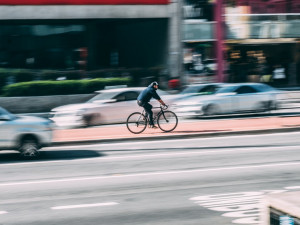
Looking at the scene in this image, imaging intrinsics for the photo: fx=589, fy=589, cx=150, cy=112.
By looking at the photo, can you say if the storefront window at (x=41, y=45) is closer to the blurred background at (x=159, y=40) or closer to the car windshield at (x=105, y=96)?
the blurred background at (x=159, y=40)

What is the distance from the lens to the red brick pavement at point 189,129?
17250mm

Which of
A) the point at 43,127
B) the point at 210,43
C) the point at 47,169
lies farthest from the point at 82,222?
the point at 210,43

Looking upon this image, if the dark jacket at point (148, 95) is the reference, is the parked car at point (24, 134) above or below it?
below

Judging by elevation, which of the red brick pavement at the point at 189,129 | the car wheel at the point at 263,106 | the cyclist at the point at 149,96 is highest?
the cyclist at the point at 149,96

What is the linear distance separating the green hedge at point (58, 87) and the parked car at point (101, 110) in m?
6.13

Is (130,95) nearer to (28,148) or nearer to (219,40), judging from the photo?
(28,148)

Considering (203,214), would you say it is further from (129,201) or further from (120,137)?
(120,137)

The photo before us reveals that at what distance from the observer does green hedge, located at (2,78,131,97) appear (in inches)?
1052

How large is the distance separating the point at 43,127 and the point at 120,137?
3.38 meters

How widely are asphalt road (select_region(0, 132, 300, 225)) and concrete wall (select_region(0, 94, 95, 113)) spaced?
36.4 feet

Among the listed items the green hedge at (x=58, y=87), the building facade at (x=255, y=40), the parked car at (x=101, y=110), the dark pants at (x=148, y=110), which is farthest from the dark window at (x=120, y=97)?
the building facade at (x=255, y=40)

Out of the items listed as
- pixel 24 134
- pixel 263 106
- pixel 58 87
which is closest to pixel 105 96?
pixel 263 106

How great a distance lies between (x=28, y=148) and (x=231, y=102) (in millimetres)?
10634

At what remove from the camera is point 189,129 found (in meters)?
18.4
